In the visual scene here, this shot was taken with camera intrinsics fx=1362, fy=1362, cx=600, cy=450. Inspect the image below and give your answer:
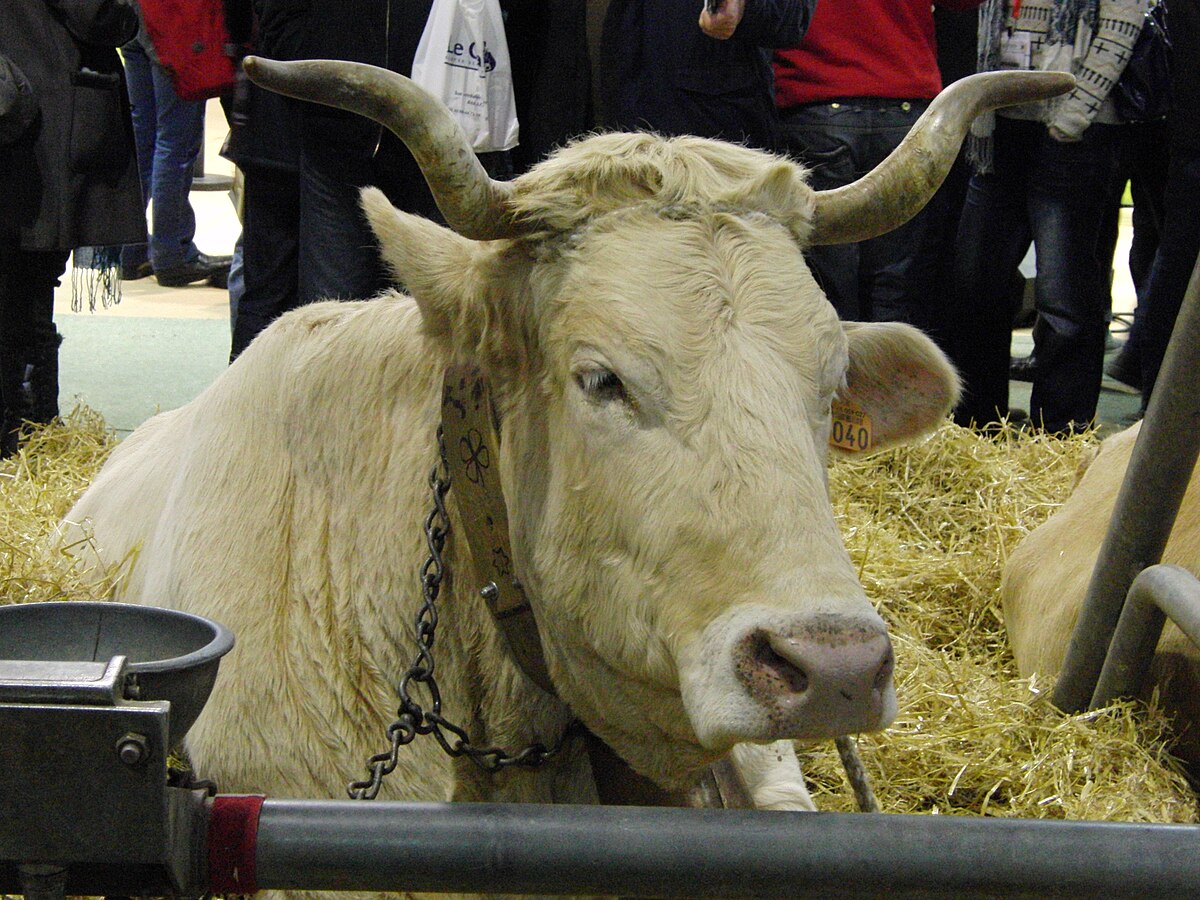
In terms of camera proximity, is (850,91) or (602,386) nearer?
(602,386)

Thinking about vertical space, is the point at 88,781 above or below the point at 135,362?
above

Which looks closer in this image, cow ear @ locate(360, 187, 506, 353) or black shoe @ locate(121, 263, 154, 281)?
cow ear @ locate(360, 187, 506, 353)

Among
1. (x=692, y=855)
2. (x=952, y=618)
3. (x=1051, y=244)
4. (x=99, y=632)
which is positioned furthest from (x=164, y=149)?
(x=692, y=855)

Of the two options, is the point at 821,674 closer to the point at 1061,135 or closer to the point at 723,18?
the point at 723,18

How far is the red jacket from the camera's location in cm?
504

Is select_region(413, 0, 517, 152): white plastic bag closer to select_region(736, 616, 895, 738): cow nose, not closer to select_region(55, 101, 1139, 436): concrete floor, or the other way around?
select_region(55, 101, 1139, 436): concrete floor

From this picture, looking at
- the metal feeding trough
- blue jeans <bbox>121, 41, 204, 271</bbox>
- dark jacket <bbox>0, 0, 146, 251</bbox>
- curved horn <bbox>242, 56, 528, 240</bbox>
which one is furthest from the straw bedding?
blue jeans <bbox>121, 41, 204, 271</bbox>

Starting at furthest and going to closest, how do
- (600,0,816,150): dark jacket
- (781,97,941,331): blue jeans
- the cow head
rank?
(781,97,941,331): blue jeans → (600,0,816,150): dark jacket → the cow head

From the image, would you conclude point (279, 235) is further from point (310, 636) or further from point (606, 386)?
point (606, 386)

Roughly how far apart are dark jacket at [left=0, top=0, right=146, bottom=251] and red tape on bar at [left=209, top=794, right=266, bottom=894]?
3.84 meters

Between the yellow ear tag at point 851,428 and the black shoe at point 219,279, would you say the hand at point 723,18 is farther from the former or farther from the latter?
the black shoe at point 219,279

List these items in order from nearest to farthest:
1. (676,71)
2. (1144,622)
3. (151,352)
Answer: (1144,622), (676,71), (151,352)

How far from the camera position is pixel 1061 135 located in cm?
525

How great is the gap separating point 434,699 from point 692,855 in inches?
35.0
